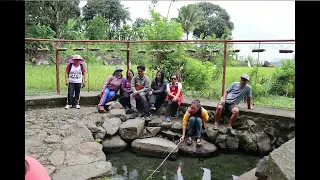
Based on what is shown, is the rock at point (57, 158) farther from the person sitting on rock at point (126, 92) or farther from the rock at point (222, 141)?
the rock at point (222, 141)

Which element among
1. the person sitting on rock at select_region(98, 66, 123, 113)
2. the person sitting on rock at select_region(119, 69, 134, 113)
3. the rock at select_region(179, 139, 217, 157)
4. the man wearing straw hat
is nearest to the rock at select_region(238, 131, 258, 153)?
the rock at select_region(179, 139, 217, 157)

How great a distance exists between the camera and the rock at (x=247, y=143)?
588 cm

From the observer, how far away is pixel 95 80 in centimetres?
873

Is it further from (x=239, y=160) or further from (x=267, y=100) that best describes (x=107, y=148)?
(x=267, y=100)

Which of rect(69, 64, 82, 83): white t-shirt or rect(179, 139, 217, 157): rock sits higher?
rect(69, 64, 82, 83): white t-shirt

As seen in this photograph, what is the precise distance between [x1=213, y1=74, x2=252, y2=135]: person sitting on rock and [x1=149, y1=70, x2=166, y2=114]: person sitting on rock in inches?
57.9

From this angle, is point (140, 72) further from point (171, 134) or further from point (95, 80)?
point (95, 80)

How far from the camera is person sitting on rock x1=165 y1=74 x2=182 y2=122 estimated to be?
648 centimetres

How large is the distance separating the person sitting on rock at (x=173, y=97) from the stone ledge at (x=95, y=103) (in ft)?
1.01

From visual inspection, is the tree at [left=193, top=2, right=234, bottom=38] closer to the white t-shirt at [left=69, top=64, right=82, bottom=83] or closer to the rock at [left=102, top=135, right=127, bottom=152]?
the white t-shirt at [left=69, top=64, right=82, bottom=83]

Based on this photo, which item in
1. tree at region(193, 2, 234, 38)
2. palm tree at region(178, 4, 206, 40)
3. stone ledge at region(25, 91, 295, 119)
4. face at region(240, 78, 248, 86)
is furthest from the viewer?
tree at region(193, 2, 234, 38)

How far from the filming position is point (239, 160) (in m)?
5.64

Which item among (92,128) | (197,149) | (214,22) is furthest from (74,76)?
(214,22)
